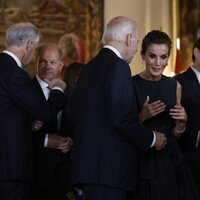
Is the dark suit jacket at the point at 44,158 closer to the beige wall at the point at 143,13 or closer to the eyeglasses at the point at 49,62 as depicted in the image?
the eyeglasses at the point at 49,62

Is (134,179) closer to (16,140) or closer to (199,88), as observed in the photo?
(16,140)

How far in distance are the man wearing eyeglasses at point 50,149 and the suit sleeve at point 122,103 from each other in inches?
42.8

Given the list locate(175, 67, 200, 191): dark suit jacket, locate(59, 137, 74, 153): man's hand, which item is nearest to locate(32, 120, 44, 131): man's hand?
locate(59, 137, 74, 153): man's hand

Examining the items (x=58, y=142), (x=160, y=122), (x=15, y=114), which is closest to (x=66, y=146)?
(x=58, y=142)

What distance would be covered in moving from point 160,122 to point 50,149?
1.07 meters

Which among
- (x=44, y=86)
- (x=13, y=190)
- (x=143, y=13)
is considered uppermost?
(x=143, y=13)

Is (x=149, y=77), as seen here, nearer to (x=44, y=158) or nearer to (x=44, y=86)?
(x=44, y=86)

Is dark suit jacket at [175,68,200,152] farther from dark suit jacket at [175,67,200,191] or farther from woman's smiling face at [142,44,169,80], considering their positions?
woman's smiling face at [142,44,169,80]

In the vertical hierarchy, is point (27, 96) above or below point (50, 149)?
above

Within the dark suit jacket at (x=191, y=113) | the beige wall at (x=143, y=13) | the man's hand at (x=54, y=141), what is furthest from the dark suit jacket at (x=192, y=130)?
the beige wall at (x=143, y=13)

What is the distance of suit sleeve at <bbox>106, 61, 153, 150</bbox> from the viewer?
10.9 ft

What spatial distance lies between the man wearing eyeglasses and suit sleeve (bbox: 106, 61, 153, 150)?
42.8 inches

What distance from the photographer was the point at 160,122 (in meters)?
3.91

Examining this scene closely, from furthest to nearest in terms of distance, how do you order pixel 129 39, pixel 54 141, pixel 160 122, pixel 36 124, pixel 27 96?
1. pixel 54 141
2. pixel 36 124
3. pixel 160 122
4. pixel 27 96
5. pixel 129 39
